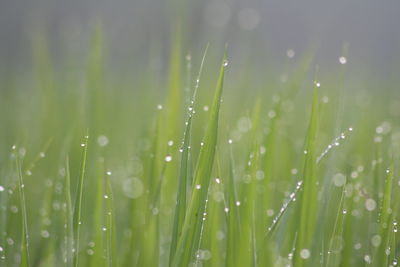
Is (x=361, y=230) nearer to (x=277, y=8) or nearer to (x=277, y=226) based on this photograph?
(x=277, y=226)

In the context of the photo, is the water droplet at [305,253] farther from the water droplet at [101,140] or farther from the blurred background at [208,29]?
the water droplet at [101,140]

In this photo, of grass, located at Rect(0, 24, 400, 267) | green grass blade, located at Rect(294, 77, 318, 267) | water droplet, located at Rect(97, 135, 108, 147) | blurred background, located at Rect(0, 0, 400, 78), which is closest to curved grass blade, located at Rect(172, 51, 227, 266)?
grass, located at Rect(0, 24, 400, 267)

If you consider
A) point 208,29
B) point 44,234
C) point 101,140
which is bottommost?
point 44,234

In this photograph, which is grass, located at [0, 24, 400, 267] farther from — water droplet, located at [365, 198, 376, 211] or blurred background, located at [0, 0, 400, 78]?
blurred background, located at [0, 0, 400, 78]

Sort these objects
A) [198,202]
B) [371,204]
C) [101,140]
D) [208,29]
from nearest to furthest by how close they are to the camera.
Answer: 1. [198,202]
2. [371,204]
3. [101,140]
4. [208,29]

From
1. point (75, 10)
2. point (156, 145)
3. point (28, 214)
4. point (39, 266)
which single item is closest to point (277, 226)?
point (156, 145)

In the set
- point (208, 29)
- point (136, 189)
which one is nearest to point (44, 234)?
point (136, 189)

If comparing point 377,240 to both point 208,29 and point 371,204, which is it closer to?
point 371,204
